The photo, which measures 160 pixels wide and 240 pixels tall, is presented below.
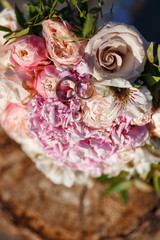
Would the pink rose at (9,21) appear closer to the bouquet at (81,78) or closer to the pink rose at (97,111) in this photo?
the bouquet at (81,78)

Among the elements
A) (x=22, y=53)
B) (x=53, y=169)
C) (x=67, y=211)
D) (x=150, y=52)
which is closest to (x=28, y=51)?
(x=22, y=53)

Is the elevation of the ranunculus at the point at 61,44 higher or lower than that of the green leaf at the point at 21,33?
lower

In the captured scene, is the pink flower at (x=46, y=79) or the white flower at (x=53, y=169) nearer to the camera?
the pink flower at (x=46, y=79)

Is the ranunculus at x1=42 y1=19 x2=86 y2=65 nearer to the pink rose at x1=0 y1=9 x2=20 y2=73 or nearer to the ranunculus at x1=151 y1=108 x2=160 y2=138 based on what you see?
the pink rose at x1=0 y1=9 x2=20 y2=73

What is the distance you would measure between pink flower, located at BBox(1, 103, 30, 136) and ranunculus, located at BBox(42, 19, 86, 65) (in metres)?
0.19

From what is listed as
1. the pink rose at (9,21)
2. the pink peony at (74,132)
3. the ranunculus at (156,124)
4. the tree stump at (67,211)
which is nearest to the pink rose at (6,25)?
the pink rose at (9,21)

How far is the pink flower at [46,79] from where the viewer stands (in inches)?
19.6

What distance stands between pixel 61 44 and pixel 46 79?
0.24 ft

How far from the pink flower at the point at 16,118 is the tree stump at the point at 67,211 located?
17.4 inches

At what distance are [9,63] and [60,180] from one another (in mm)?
386

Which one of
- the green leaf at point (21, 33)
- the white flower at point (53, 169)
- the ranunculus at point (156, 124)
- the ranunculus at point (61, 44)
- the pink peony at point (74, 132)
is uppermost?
the green leaf at point (21, 33)

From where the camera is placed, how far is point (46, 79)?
50 cm

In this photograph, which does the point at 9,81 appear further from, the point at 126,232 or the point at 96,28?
the point at 126,232

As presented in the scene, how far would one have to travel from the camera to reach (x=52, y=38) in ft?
1.55
